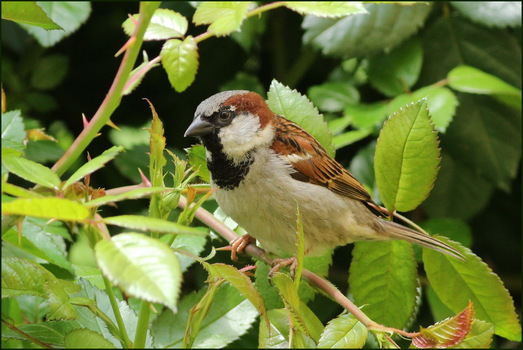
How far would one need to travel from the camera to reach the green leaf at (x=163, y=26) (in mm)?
866

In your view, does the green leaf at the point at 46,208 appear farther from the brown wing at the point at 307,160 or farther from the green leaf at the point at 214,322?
the brown wing at the point at 307,160

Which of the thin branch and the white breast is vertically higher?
the thin branch

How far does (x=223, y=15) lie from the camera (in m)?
0.76

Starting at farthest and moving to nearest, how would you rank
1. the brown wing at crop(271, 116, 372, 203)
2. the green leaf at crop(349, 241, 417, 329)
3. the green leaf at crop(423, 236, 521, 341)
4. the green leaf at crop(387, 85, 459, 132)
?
the green leaf at crop(387, 85, 459, 132)
the brown wing at crop(271, 116, 372, 203)
the green leaf at crop(349, 241, 417, 329)
the green leaf at crop(423, 236, 521, 341)

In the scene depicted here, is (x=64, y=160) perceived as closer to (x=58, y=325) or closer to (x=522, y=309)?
(x=58, y=325)

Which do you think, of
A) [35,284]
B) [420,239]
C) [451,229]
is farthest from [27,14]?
[451,229]

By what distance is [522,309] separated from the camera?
2.04m

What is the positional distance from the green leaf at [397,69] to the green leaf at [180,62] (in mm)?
1081

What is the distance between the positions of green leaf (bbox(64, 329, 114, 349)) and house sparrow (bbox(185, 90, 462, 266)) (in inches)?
25.8

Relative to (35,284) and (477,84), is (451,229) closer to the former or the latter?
(477,84)

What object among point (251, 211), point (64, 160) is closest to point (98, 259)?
point (64, 160)

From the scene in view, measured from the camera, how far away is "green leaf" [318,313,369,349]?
70 cm

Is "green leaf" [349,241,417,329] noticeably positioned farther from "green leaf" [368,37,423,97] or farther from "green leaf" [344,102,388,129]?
"green leaf" [368,37,423,97]

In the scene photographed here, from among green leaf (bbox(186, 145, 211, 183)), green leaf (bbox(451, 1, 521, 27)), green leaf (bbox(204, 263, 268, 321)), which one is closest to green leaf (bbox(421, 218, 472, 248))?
green leaf (bbox(451, 1, 521, 27))
